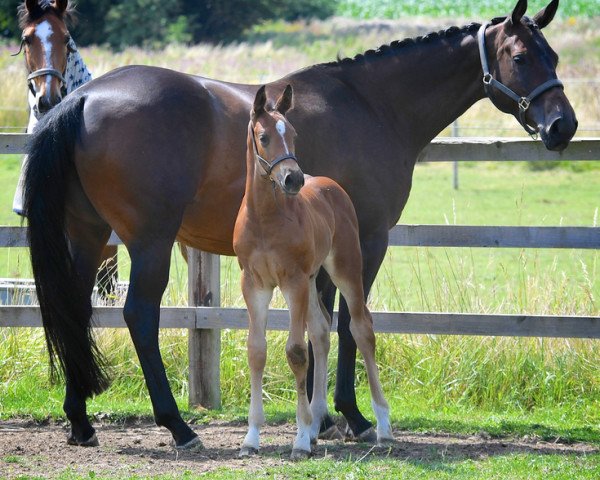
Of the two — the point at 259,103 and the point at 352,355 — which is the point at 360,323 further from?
the point at 259,103

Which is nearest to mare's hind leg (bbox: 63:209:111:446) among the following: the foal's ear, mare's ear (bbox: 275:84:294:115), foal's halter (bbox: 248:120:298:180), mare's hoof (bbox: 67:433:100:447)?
mare's hoof (bbox: 67:433:100:447)

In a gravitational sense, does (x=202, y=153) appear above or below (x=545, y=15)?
below

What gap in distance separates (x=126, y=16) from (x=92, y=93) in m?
28.7

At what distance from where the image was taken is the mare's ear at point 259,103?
15.2 feet

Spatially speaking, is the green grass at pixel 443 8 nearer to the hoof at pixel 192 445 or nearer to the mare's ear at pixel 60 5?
the mare's ear at pixel 60 5

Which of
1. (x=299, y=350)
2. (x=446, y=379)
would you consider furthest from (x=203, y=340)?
(x=299, y=350)

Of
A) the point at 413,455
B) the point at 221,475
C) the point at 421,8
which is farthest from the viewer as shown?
the point at 421,8

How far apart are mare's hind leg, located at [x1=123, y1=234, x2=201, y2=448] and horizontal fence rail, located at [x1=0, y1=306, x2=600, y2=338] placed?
1.08 m

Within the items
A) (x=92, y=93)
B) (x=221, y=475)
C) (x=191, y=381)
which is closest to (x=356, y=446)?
(x=221, y=475)

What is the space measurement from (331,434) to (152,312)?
123 cm

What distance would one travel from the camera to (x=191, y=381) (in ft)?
21.3

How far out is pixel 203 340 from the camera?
6.48 m

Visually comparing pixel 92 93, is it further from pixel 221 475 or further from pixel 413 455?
pixel 413 455

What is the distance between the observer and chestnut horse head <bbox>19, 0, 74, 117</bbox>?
617 cm
